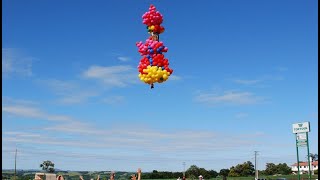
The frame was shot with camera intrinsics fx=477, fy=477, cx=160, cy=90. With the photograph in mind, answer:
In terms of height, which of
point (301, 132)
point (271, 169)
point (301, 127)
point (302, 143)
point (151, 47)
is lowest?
point (271, 169)

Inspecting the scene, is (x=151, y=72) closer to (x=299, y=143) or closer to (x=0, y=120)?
(x=0, y=120)

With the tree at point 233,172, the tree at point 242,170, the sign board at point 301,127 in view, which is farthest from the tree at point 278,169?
the sign board at point 301,127

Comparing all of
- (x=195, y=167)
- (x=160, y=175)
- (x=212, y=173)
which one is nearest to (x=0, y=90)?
(x=160, y=175)

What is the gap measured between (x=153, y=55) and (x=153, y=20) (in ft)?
3.12

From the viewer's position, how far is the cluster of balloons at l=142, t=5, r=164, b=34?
1288 centimetres

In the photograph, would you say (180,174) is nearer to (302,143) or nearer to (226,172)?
(226,172)

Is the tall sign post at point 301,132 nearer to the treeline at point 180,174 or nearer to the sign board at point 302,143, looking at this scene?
the sign board at point 302,143

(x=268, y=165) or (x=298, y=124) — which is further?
(x=268, y=165)

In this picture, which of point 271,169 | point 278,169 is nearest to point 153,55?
point 278,169

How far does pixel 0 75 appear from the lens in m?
14.5

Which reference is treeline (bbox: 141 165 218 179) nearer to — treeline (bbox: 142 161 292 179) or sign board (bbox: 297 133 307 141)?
treeline (bbox: 142 161 292 179)

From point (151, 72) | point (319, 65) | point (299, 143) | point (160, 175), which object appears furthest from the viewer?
point (160, 175)

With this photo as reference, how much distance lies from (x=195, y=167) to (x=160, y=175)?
38527mm

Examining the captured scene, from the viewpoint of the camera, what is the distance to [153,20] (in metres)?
12.9
